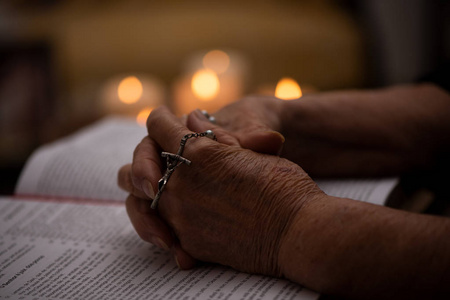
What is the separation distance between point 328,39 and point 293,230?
71.7 inches

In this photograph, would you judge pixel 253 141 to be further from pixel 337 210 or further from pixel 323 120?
pixel 323 120

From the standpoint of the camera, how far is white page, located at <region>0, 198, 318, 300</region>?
518 mm

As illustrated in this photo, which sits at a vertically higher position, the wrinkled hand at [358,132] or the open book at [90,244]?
the wrinkled hand at [358,132]

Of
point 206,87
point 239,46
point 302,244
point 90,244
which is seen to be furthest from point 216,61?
point 302,244

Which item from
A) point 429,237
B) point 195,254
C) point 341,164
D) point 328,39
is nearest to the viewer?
point 429,237

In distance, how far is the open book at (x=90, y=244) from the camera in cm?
53

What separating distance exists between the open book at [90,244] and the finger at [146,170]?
10 cm

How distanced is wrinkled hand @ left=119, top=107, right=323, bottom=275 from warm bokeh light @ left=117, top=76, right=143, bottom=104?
1080 millimetres

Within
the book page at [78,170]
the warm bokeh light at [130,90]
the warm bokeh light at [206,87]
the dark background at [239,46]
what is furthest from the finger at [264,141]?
the dark background at [239,46]

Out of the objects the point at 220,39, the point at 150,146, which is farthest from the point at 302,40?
the point at 150,146

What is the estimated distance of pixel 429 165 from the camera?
867 mm

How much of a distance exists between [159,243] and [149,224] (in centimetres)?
3

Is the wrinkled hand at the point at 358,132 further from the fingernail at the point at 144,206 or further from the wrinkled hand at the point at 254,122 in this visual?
the fingernail at the point at 144,206

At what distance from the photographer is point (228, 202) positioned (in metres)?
0.55
